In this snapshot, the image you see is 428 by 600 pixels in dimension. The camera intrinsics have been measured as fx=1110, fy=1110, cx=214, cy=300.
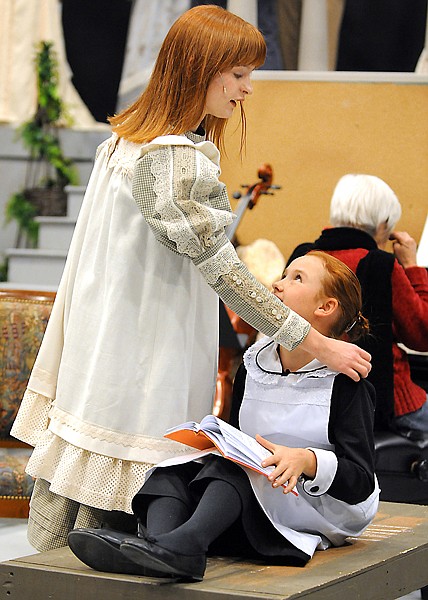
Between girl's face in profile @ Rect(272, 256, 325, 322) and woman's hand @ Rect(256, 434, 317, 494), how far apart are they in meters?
0.37

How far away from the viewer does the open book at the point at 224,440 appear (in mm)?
2154

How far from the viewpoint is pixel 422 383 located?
14.4 ft

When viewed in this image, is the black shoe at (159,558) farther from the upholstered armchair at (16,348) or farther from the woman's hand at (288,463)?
the upholstered armchair at (16,348)

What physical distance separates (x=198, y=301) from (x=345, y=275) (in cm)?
38

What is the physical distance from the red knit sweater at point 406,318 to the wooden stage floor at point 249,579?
1.38 m

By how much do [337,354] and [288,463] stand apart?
0.25m

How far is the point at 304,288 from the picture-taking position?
251cm

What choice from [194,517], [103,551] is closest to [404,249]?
[194,517]

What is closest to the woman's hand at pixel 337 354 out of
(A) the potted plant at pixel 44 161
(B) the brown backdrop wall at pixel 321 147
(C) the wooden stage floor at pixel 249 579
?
(C) the wooden stage floor at pixel 249 579

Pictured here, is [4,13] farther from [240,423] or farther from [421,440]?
[240,423]

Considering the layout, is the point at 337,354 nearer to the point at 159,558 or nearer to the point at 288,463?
the point at 288,463

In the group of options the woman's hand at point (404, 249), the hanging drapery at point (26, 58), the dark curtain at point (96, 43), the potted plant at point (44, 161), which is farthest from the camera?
the dark curtain at point (96, 43)

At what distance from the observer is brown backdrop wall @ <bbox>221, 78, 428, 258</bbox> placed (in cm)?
591

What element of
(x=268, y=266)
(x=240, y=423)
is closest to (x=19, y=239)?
(x=268, y=266)
